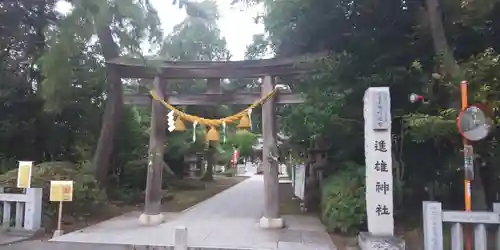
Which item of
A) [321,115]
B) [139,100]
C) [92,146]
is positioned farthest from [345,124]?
[92,146]

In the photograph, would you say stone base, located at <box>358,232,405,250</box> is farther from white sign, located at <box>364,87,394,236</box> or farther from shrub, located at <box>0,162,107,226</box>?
shrub, located at <box>0,162,107,226</box>

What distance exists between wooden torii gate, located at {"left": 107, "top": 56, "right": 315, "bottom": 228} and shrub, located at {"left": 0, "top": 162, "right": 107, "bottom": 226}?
1.63 meters

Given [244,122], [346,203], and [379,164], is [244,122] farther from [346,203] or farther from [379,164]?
[379,164]

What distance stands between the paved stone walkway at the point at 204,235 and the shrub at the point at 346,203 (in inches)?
18.5

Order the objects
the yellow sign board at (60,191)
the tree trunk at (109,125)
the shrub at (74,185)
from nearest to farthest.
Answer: the yellow sign board at (60,191), the shrub at (74,185), the tree trunk at (109,125)

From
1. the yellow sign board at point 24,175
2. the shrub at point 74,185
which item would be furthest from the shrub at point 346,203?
the yellow sign board at point 24,175

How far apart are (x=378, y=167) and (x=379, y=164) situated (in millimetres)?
60

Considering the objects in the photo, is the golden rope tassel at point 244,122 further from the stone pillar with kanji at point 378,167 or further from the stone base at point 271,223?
the stone pillar with kanji at point 378,167

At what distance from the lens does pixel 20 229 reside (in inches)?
364

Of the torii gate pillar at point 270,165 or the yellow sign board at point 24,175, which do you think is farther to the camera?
the torii gate pillar at point 270,165

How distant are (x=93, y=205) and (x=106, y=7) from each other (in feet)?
18.7

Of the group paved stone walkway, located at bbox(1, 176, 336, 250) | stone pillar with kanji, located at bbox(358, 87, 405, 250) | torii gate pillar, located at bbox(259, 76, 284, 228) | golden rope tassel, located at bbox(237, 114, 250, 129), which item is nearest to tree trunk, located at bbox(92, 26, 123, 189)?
paved stone walkway, located at bbox(1, 176, 336, 250)

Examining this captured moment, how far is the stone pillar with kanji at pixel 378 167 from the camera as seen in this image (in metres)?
7.43

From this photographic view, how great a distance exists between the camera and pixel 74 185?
1095 cm
